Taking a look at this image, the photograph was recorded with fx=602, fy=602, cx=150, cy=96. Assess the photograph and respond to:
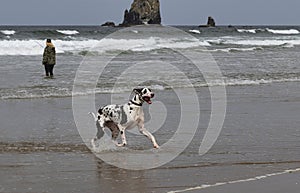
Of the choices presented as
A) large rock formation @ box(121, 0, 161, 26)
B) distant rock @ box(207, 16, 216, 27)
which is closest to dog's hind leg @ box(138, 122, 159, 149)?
large rock formation @ box(121, 0, 161, 26)

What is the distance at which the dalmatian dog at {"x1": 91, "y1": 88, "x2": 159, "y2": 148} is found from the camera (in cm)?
831

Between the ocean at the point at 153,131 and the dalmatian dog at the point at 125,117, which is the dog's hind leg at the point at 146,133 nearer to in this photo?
the dalmatian dog at the point at 125,117

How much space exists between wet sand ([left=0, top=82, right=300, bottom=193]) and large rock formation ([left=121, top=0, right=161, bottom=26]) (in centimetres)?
10261

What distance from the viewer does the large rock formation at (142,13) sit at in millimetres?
114438

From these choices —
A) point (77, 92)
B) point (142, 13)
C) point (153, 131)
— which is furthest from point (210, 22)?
point (153, 131)

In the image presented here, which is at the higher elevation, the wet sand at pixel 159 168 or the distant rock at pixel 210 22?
the distant rock at pixel 210 22

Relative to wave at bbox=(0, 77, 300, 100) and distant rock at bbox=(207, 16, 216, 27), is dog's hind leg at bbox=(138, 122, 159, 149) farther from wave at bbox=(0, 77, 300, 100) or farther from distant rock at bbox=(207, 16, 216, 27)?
distant rock at bbox=(207, 16, 216, 27)

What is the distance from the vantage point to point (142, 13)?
4560 inches

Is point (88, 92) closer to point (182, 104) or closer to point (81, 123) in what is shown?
point (182, 104)

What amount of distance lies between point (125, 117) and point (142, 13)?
356 feet

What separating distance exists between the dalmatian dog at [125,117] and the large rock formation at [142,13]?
10564 cm

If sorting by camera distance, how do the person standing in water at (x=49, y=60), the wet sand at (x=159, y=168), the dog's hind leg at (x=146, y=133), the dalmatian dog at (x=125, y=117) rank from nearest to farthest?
the wet sand at (x=159, y=168) → the dalmatian dog at (x=125, y=117) → the dog's hind leg at (x=146, y=133) → the person standing in water at (x=49, y=60)

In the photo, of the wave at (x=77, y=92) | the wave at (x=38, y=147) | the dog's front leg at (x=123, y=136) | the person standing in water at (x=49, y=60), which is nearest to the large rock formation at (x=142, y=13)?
the person standing in water at (x=49, y=60)

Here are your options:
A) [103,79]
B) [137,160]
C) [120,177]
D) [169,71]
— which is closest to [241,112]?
[137,160]
